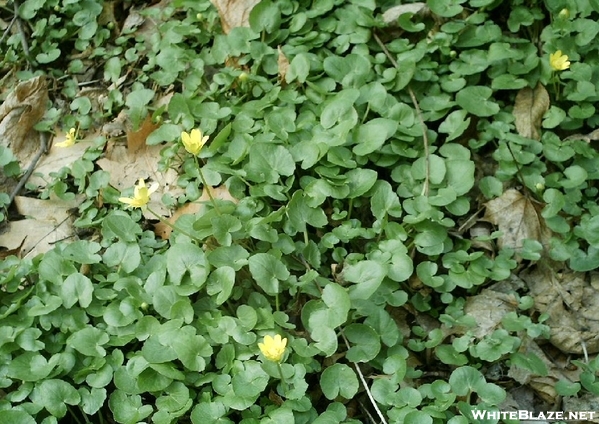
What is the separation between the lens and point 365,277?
88.7 inches

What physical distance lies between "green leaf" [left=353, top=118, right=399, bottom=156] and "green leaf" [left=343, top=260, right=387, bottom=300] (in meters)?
0.48

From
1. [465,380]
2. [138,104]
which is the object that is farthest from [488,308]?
[138,104]

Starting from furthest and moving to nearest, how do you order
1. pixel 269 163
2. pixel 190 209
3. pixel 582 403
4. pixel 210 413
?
1. pixel 190 209
2. pixel 269 163
3. pixel 582 403
4. pixel 210 413

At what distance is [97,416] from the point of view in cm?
222

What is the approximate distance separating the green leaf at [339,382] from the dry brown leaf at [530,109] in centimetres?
129

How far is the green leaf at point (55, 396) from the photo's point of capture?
2100 millimetres

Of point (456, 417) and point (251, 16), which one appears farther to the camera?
point (251, 16)

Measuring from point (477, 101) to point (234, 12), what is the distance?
45.7 inches

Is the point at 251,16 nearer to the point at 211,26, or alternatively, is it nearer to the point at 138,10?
the point at 211,26

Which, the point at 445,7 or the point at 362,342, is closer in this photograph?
the point at 362,342

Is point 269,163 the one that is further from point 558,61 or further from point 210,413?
point 558,61

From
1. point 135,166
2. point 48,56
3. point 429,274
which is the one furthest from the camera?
point 48,56

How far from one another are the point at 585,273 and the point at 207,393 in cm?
146

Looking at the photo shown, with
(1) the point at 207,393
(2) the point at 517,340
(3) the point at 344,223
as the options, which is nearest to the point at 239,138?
(3) the point at 344,223
